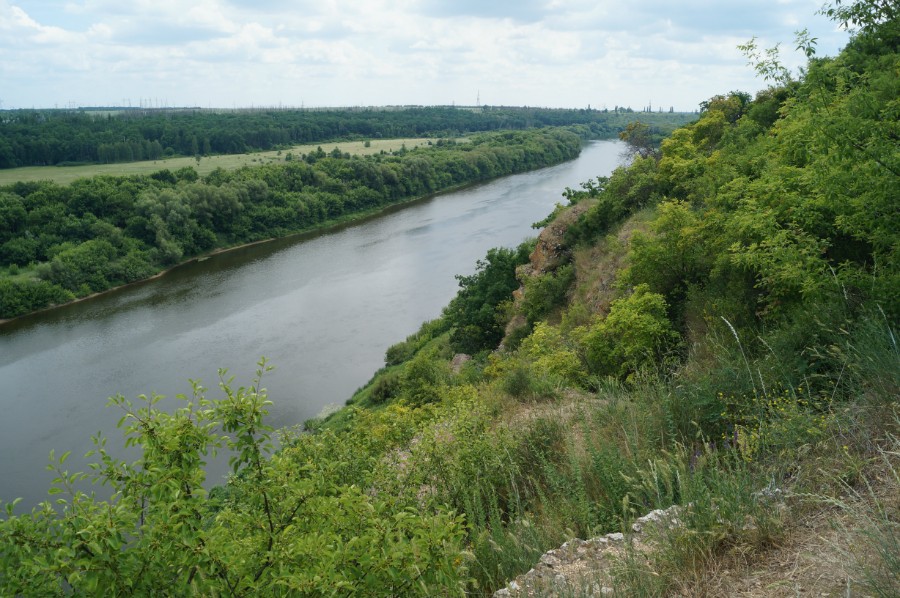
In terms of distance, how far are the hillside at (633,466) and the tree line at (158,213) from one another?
35.1 metres

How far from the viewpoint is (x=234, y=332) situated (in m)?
30.7

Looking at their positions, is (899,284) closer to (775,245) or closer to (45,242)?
(775,245)

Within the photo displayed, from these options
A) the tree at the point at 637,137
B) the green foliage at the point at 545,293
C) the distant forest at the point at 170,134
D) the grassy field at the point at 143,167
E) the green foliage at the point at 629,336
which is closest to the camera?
the green foliage at the point at 629,336

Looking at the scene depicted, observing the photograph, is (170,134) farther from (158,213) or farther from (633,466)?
(633,466)

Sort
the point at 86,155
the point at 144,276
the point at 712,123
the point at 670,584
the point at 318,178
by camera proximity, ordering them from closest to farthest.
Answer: the point at 670,584, the point at 712,123, the point at 144,276, the point at 318,178, the point at 86,155

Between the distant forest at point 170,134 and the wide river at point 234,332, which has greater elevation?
the distant forest at point 170,134

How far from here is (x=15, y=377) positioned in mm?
27391

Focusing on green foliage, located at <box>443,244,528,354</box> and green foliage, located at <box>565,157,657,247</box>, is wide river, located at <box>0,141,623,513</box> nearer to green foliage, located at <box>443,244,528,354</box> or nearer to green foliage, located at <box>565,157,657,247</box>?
green foliage, located at <box>443,244,528,354</box>

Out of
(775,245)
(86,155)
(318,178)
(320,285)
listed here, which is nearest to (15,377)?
(320,285)

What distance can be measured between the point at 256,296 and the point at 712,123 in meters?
26.5

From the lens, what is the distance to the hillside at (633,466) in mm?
3465

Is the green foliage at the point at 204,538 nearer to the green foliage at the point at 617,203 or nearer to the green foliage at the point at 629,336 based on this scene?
the green foliage at the point at 629,336

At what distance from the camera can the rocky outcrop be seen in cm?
354

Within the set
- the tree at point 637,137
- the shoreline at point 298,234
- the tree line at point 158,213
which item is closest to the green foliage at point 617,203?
the tree at point 637,137
